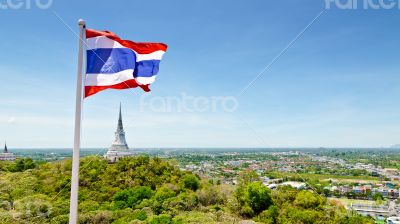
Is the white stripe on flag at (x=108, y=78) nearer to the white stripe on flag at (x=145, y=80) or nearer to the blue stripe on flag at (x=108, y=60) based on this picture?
the blue stripe on flag at (x=108, y=60)

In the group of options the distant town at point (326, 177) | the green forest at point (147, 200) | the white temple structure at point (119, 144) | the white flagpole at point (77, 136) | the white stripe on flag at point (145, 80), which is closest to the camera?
the white flagpole at point (77, 136)

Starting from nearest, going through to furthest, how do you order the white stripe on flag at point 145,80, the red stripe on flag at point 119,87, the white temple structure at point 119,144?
the red stripe on flag at point 119,87
the white stripe on flag at point 145,80
the white temple structure at point 119,144

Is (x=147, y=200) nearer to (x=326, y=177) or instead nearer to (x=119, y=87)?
(x=119, y=87)

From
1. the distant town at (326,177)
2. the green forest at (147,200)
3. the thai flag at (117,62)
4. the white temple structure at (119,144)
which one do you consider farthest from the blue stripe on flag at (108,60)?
A: the white temple structure at (119,144)

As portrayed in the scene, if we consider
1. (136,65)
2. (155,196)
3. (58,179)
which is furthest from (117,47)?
(58,179)

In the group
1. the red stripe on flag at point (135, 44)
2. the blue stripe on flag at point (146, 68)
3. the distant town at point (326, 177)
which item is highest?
the red stripe on flag at point (135, 44)

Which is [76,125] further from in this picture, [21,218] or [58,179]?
[58,179]

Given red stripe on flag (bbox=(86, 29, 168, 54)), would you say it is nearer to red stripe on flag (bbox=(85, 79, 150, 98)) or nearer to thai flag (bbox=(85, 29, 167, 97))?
thai flag (bbox=(85, 29, 167, 97))
